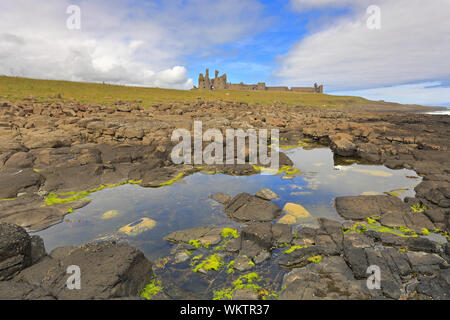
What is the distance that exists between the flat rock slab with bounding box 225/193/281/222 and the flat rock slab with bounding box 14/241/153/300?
4924 millimetres

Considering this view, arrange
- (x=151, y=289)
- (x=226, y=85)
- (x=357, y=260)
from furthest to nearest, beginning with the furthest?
1. (x=226, y=85)
2. (x=357, y=260)
3. (x=151, y=289)

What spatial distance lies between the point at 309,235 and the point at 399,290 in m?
3.13

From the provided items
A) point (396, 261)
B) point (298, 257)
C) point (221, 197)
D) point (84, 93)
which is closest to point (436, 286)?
point (396, 261)

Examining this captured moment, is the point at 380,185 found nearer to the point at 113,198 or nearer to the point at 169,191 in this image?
the point at 169,191

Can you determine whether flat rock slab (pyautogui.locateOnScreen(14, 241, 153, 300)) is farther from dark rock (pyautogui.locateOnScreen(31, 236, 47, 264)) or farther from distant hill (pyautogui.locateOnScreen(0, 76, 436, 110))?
distant hill (pyautogui.locateOnScreen(0, 76, 436, 110))

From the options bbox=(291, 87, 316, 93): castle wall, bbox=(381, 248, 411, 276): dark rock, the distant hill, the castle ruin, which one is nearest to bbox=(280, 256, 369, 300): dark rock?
bbox=(381, 248, 411, 276): dark rock

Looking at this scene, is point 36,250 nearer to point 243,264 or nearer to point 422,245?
point 243,264

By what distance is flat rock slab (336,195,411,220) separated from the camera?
34.3 feet

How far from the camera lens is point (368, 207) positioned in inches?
429

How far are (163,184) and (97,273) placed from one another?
366 inches

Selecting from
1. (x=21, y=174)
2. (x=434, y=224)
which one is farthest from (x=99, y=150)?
(x=434, y=224)

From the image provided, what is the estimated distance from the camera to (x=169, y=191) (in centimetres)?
1385

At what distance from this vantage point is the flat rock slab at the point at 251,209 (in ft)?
34.5

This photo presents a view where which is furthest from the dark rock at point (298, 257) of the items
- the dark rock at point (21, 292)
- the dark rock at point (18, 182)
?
the dark rock at point (18, 182)
